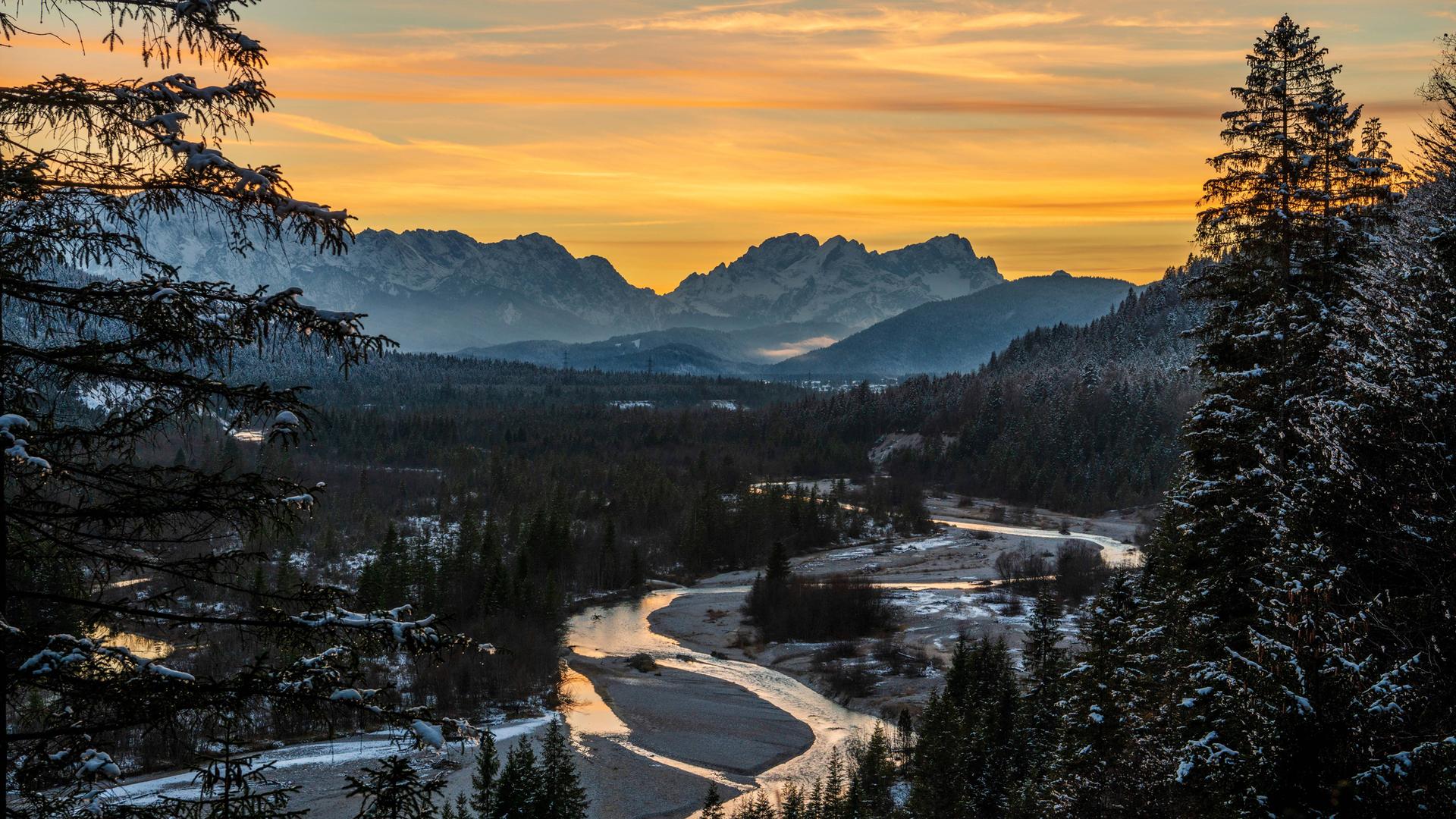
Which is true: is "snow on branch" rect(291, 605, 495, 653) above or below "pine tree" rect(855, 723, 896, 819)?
above

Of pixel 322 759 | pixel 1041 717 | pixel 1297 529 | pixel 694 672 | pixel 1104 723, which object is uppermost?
pixel 1297 529

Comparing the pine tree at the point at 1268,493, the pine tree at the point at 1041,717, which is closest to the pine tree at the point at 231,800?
the pine tree at the point at 1268,493

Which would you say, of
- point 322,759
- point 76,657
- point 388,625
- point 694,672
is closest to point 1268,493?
point 388,625

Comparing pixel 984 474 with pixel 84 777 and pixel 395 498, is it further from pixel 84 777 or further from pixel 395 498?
pixel 84 777

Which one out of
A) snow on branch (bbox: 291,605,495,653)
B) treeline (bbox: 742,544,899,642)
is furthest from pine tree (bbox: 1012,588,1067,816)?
snow on branch (bbox: 291,605,495,653)

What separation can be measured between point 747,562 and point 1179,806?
8705 centimetres

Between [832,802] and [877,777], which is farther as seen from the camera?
[877,777]

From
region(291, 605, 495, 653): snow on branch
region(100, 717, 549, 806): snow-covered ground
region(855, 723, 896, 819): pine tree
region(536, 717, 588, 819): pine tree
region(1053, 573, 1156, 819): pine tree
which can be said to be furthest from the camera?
region(100, 717, 549, 806): snow-covered ground

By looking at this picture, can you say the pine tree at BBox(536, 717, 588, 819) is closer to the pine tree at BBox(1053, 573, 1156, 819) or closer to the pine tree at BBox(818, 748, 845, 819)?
the pine tree at BBox(818, 748, 845, 819)

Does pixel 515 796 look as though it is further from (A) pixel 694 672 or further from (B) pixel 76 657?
(A) pixel 694 672

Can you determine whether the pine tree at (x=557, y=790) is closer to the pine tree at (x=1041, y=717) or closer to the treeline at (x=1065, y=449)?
the pine tree at (x=1041, y=717)

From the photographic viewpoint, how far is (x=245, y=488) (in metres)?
9.06

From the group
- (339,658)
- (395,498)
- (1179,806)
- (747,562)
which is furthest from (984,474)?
(339,658)

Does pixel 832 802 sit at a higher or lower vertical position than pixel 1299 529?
lower
